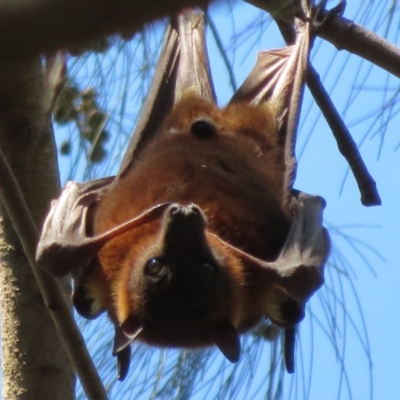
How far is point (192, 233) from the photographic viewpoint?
253 cm

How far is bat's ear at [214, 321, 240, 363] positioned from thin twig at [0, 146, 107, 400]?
0.80 m

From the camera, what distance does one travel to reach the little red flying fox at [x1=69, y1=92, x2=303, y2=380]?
2.65 meters

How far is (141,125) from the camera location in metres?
3.13

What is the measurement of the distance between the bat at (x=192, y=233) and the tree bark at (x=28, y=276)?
11cm

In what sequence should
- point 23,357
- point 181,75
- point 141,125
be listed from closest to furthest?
1. point 23,357
2. point 141,125
3. point 181,75

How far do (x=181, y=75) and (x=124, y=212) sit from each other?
2.98ft

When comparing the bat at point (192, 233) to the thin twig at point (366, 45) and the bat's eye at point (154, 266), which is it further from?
the thin twig at point (366, 45)

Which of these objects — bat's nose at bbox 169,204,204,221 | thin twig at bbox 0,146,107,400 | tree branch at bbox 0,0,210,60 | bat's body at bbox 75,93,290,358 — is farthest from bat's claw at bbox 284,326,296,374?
tree branch at bbox 0,0,210,60

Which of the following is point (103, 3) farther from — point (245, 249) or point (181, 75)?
point (181, 75)

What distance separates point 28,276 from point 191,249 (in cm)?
56

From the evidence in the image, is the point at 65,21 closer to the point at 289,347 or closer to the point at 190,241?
the point at 190,241

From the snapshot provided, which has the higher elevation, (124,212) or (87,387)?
(124,212)

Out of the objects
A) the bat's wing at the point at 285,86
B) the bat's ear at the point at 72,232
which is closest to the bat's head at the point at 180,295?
the bat's ear at the point at 72,232

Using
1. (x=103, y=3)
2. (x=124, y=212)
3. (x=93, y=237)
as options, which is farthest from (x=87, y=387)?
(x=103, y=3)
